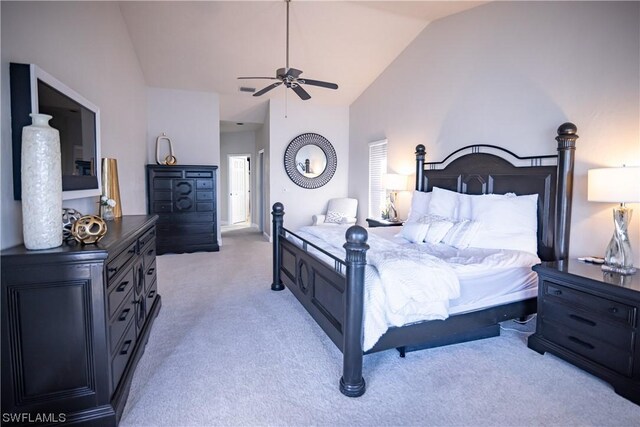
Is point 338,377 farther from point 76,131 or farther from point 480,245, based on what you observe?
point 76,131

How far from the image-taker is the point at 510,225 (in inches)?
134

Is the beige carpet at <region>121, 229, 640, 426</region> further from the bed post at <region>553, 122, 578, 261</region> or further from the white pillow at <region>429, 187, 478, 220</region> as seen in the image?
the white pillow at <region>429, 187, 478, 220</region>

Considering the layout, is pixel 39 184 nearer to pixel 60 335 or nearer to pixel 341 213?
pixel 60 335

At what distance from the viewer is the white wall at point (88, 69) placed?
5.88 feet

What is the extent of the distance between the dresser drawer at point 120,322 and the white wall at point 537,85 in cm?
374

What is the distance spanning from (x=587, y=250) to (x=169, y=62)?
20.1ft

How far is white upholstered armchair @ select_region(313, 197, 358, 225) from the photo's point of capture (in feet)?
22.7

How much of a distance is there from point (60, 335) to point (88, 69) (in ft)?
8.35

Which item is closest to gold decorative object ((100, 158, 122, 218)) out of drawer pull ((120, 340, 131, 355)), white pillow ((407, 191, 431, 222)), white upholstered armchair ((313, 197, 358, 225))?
drawer pull ((120, 340, 131, 355))

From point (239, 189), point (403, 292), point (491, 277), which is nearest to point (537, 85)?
point (491, 277)

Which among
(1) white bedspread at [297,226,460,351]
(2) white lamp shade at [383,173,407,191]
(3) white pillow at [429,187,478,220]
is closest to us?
(1) white bedspread at [297,226,460,351]

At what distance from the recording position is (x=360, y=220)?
7.02 m

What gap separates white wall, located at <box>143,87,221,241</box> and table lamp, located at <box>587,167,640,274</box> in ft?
19.2

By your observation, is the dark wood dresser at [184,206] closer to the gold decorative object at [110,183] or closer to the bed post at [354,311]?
the gold decorative object at [110,183]
